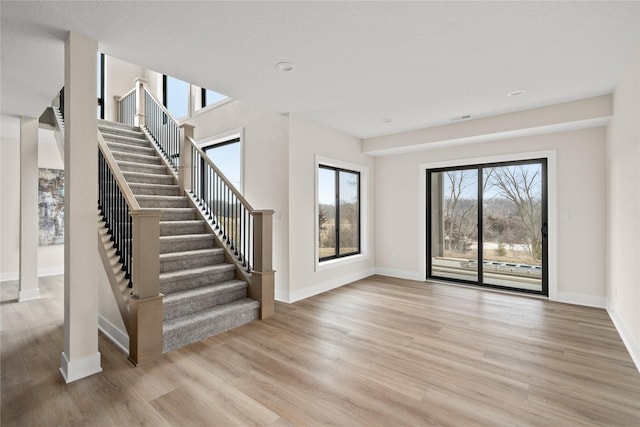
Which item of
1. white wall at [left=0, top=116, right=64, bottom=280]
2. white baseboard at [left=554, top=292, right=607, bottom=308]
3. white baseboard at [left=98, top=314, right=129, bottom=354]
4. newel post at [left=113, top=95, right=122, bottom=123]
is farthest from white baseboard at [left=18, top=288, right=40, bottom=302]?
white baseboard at [left=554, top=292, right=607, bottom=308]

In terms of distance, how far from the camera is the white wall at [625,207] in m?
2.62

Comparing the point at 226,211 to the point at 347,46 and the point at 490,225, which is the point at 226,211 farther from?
the point at 490,225

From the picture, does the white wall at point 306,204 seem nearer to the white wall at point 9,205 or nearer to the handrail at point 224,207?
the handrail at point 224,207

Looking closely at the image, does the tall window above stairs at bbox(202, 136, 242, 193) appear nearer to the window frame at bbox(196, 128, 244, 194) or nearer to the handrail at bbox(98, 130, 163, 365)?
the window frame at bbox(196, 128, 244, 194)

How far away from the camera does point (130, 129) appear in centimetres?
605

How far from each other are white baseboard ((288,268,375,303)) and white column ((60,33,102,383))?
244 cm

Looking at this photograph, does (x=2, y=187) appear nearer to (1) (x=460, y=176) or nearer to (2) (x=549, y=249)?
(1) (x=460, y=176)

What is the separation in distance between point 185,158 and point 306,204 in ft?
6.73

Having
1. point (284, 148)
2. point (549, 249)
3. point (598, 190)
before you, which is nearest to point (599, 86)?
point (598, 190)

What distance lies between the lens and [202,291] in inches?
136

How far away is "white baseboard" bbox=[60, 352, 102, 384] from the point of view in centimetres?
233

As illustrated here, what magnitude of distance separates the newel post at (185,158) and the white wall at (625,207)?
5.25m

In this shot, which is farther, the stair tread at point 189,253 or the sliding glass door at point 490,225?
the sliding glass door at point 490,225

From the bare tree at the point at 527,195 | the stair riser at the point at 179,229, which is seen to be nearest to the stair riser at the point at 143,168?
the stair riser at the point at 179,229
